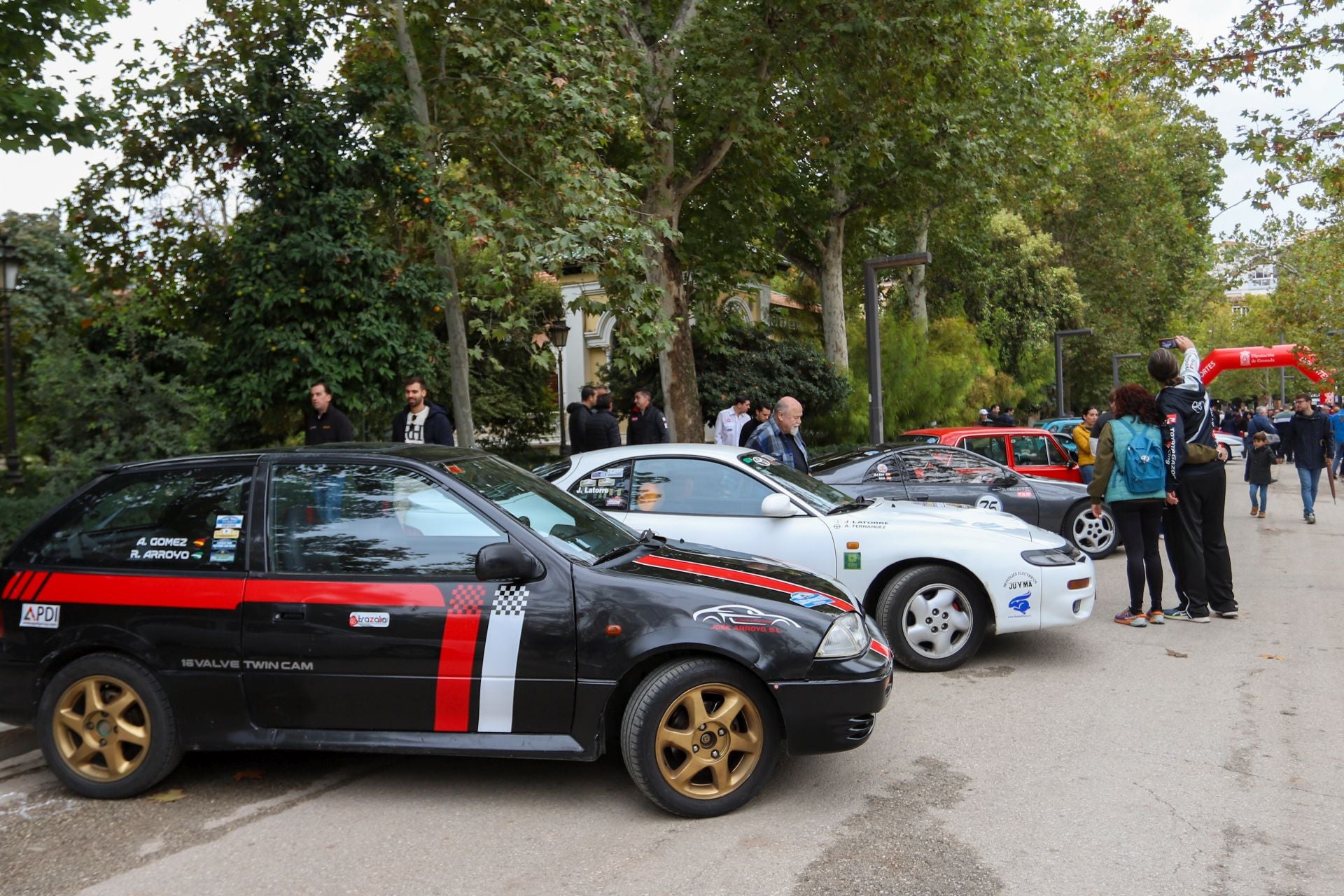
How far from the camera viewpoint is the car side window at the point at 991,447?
43.6ft

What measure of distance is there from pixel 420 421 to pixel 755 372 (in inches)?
501

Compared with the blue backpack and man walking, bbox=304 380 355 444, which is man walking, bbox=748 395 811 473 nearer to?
the blue backpack

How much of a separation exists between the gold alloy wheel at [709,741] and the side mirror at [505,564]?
822mm

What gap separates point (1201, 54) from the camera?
42.9ft

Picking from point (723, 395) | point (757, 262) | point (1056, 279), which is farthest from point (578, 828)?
point (1056, 279)

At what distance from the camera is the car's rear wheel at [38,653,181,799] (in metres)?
4.66

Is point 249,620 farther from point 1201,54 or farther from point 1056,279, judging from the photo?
point 1056,279

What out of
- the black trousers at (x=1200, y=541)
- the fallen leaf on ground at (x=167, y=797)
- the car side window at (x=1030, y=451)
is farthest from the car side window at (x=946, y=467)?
the fallen leaf on ground at (x=167, y=797)

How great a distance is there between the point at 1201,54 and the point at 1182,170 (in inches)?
1576

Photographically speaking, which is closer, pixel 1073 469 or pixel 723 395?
pixel 1073 469

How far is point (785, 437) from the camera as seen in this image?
9.55 meters

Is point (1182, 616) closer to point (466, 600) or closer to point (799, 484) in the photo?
point (799, 484)

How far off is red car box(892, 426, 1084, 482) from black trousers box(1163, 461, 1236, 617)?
453 cm

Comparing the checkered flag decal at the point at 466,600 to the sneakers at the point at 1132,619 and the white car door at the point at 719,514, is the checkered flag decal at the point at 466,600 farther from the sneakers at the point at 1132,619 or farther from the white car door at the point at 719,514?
the sneakers at the point at 1132,619
